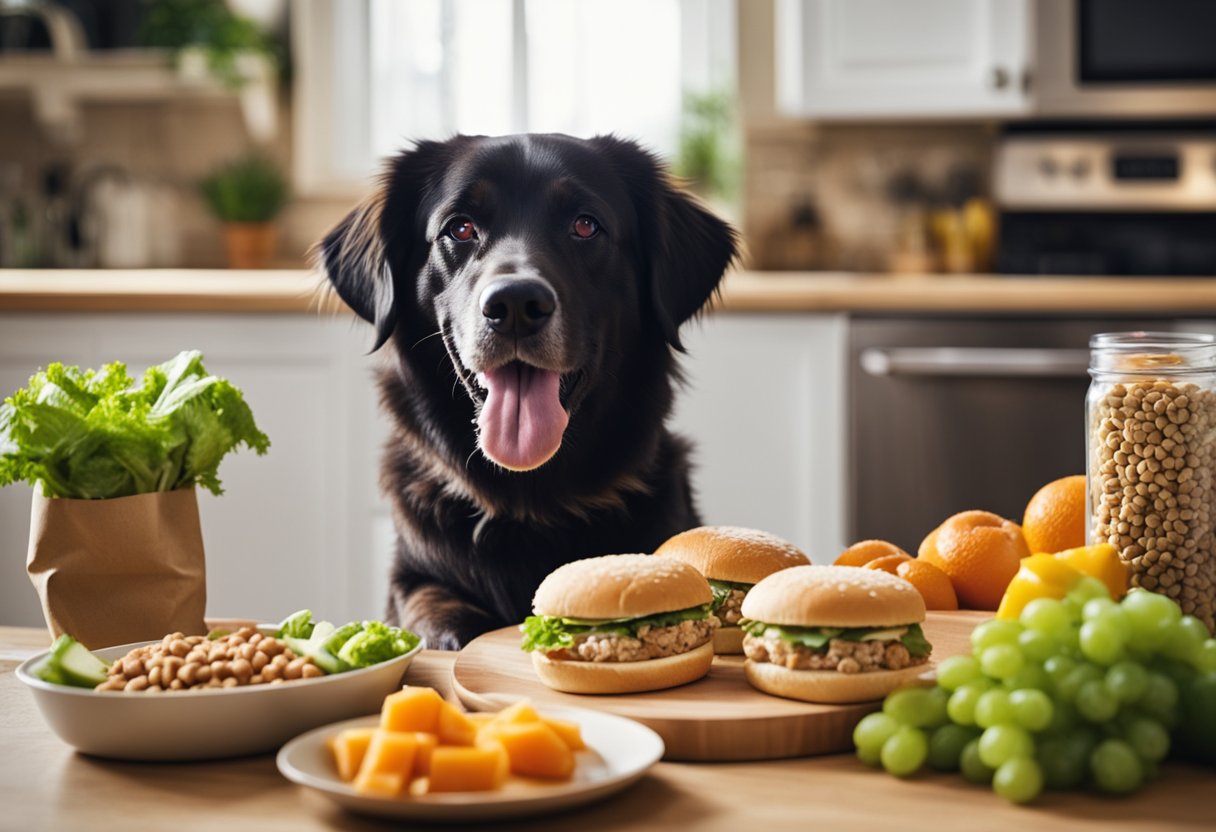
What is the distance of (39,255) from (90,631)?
3.35 m

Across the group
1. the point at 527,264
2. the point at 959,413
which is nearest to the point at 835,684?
the point at 527,264

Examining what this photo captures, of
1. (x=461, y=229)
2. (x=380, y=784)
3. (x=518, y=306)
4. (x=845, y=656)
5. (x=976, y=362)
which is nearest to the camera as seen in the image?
(x=380, y=784)

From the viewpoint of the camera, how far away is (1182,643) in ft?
2.80

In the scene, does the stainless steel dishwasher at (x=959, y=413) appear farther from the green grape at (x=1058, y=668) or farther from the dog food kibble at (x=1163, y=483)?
the green grape at (x=1058, y=668)

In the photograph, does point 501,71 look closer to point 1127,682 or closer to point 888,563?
point 888,563

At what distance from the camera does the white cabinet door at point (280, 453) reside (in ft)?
10.6

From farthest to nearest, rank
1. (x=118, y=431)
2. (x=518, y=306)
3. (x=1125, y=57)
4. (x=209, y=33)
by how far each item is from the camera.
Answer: (x=209, y=33), (x=1125, y=57), (x=518, y=306), (x=118, y=431)

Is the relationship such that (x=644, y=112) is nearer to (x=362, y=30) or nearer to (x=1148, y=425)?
(x=362, y=30)

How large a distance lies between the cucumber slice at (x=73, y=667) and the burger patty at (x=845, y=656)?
1.60ft

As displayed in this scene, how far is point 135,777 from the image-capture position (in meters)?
0.87

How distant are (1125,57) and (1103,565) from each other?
2961 mm

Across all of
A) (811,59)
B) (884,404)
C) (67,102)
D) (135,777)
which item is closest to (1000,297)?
(884,404)

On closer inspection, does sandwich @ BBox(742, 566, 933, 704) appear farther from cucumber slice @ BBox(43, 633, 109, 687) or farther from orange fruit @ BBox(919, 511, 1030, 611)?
cucumber slice @ BBox(43, 633, 109, 687)

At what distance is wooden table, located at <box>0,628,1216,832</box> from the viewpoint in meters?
0.77
